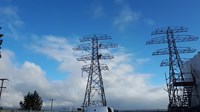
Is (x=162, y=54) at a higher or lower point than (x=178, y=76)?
higher

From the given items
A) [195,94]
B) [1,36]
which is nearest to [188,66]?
[195,94]

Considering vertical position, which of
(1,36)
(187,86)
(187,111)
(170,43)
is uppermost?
(170,43)

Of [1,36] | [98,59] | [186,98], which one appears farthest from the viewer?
[98,59]

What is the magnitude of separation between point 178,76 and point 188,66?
2.26m

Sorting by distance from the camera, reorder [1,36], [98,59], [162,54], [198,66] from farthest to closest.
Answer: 1. [98,59]
2. [162,54]
3. [198,66]
4. [1,36]

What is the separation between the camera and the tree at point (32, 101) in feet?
327

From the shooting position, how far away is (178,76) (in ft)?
150

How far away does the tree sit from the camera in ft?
327

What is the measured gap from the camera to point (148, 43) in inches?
1953

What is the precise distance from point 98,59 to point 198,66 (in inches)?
739

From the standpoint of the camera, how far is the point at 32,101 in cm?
10044

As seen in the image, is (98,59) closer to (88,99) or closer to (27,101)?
(88,99)

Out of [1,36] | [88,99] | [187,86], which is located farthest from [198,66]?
[1,36]

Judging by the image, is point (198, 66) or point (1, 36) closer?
point (1, 36)
